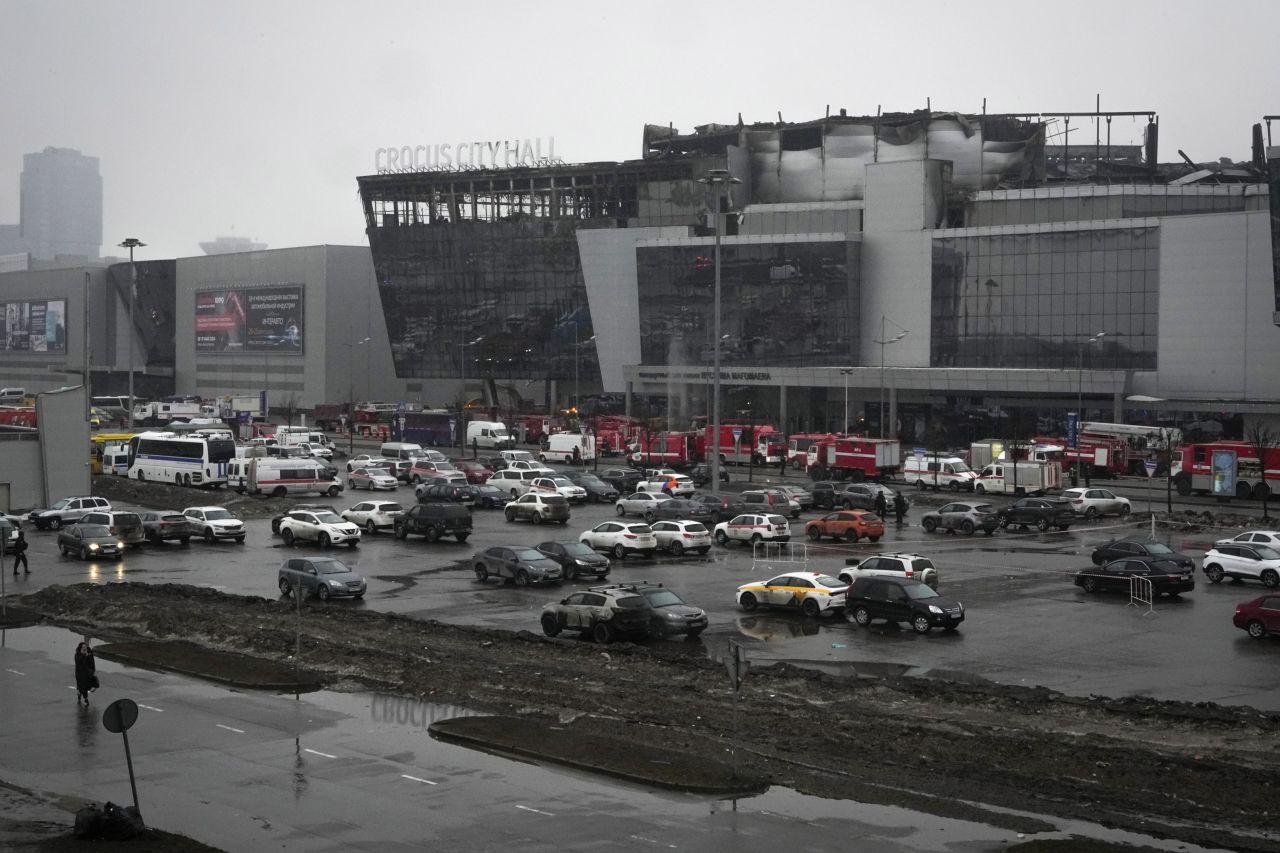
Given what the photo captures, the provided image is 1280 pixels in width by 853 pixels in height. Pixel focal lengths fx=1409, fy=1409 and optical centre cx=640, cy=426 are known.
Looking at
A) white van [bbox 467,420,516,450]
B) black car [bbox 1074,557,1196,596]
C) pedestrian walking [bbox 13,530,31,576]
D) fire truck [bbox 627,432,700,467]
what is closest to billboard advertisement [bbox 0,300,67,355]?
white van [bbox 467,420,516,450]

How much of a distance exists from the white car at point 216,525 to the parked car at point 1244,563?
33.3 m

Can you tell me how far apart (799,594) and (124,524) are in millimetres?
26751

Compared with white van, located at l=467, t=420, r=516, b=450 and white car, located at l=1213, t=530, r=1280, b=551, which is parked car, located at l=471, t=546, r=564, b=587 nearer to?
white car, located at l=1213, t=530, r=1280, b=551

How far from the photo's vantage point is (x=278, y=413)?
456 ft

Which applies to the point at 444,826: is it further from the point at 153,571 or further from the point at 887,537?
the point at 887,537

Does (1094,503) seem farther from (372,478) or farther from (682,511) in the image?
(372,478)

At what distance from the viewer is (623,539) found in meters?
47.1

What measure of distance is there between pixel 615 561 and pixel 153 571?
14.7 metres

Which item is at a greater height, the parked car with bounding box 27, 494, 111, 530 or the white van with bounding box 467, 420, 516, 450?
the white van with bounding box 467, 420, 516, 450

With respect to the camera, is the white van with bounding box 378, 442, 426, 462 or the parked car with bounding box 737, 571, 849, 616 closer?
the parked car with bounding box 737, 571, 849, 616

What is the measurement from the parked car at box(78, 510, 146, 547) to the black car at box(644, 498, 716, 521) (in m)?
19.3

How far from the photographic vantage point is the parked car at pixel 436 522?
51.2m

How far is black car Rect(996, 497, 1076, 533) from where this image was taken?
5584 centimetres

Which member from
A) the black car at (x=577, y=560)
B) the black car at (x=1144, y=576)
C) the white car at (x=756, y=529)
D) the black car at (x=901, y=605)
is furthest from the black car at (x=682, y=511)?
the black car at (x=901, y=605)
